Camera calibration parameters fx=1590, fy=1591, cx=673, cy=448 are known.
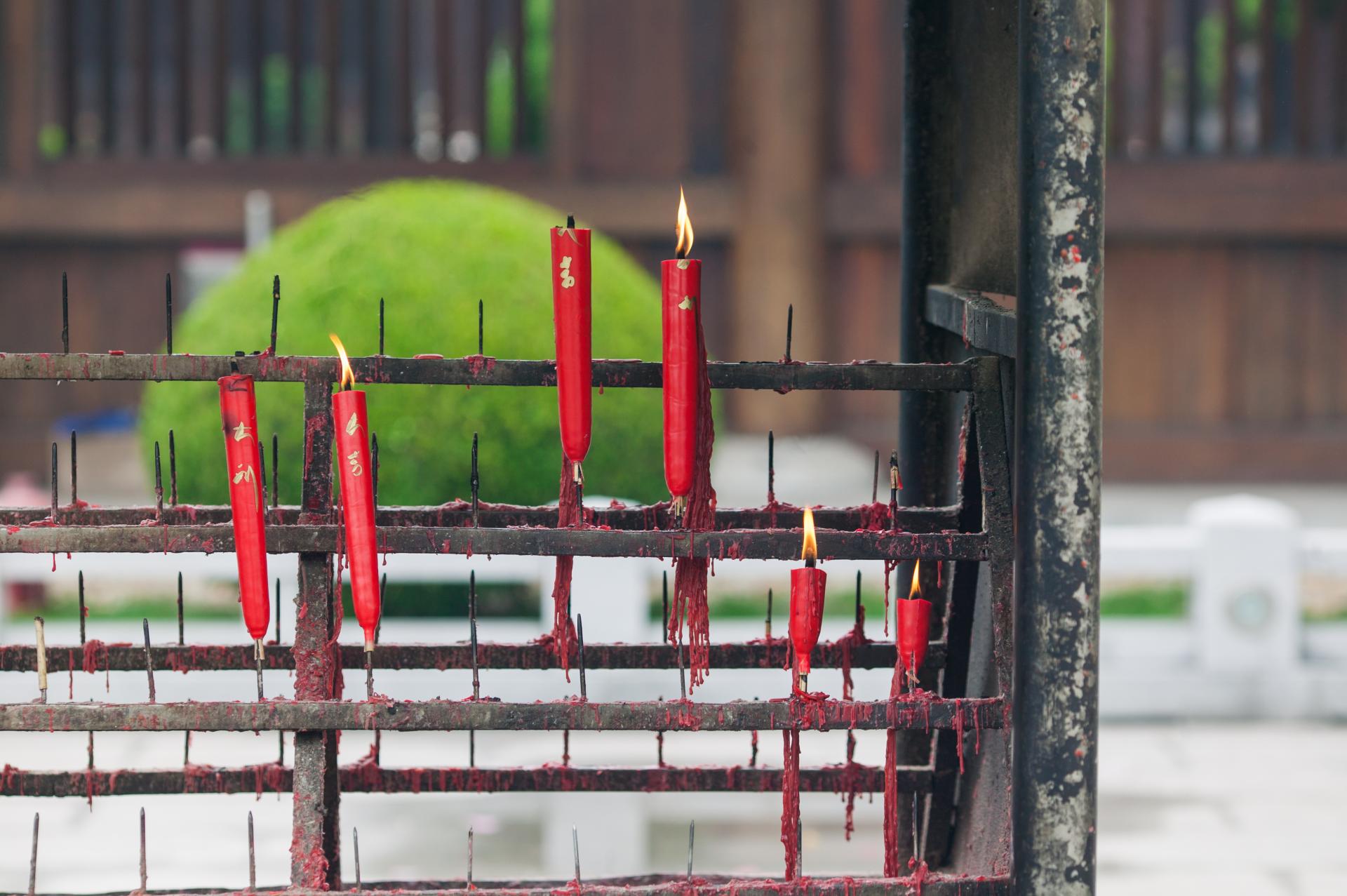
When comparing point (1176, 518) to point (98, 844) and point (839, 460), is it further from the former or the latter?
point (98, 844)

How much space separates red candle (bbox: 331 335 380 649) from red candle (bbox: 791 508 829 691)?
2.09ft

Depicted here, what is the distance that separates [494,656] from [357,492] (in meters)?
0.74

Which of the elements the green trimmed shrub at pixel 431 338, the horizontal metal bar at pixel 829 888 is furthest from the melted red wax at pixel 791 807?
the green trimmed shrub at pixel 431 338

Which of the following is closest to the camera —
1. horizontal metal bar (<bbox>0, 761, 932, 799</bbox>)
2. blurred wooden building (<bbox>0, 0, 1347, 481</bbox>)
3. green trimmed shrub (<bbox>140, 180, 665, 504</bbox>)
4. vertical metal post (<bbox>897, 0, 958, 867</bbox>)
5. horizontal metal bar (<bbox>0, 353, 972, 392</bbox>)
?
horizontal metal bar (<bbox>0, 353, 972, 392</bbox>)

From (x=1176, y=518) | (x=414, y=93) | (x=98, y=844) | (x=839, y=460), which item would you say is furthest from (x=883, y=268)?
(x=98, y=844)

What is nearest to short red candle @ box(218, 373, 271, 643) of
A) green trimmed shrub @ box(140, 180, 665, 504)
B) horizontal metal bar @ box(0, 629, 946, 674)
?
horizontal metal bar @ box(0, 629, 946, 674)

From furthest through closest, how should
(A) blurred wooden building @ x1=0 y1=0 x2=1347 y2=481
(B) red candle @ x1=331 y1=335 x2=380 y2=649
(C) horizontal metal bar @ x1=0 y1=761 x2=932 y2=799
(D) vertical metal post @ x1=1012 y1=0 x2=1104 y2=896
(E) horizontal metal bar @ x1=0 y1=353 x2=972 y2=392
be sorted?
(A) blurred wooden building @ x1=0 y1=0 x2=1347 y2=481 < (C) horizontal metal bar @ x1=0 y1=761 x2=932 y2=799 < (E) horizontal metal bar @ x1=0 y1=353 x2=972 y2=392 < (B) red candle @ x1=331 y1=335 x2=380 y2=649 < (D) vertical metal post @ x1=1012 y1=0 x2=1104 y2=896

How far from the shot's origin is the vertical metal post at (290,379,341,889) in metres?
2.44

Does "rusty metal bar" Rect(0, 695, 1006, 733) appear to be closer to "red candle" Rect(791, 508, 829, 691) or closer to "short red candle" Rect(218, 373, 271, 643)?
"red candle" Rect(791, 508, 829, 691)

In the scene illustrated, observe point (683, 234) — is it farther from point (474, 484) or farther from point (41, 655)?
point (41, 655)

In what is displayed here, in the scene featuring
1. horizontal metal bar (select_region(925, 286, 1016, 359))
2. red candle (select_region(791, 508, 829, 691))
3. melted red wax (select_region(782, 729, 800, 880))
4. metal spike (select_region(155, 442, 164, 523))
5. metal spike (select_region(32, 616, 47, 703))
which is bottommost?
melted red wax (select_region(782, 729, 800, 880))

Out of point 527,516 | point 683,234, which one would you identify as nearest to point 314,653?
point 527,516

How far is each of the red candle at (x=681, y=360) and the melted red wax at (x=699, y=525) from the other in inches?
1.0

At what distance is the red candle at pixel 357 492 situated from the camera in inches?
92.5
